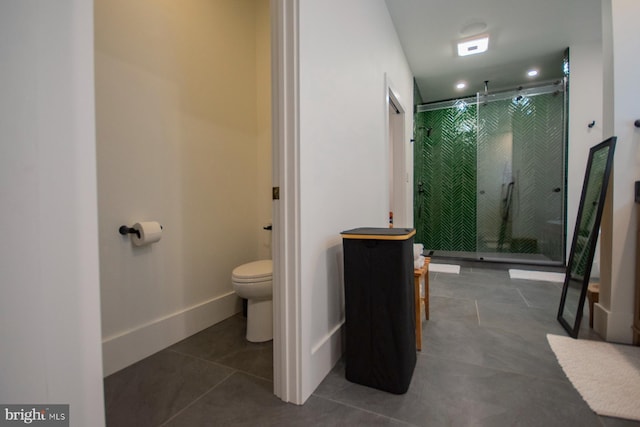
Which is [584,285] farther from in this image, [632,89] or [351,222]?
[351,222]

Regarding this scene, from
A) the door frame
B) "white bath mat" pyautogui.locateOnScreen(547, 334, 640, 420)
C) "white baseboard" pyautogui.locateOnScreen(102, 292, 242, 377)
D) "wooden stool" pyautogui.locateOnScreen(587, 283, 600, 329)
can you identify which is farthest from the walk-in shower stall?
the door frame

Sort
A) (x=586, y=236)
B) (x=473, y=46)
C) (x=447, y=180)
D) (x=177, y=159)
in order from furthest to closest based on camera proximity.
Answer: (x=447, y=180) < (x=473, y=46) < (x=586, y=236) < (x=177, y=159)

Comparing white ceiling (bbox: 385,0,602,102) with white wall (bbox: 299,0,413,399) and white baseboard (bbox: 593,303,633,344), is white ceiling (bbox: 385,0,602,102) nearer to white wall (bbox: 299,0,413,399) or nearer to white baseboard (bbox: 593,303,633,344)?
white wall (bbox: 299,0,413,399)

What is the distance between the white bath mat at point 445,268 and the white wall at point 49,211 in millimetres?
3628

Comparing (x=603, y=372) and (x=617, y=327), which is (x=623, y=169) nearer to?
(x=617, y=327)

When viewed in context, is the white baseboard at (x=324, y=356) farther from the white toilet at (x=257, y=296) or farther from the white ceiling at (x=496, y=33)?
the white ceiling at (x=496, y=33)

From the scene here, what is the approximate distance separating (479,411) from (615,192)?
165 centimetres

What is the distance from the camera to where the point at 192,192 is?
6.35 ft

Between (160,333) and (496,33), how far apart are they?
4165 millimetres

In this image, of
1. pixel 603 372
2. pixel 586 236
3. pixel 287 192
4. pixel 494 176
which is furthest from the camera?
pixel 494 176

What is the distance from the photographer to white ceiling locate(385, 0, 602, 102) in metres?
2.60

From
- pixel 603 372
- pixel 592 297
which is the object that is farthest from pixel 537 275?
pixel 603 372

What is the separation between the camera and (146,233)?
1537mm

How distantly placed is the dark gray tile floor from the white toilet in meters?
0.08
